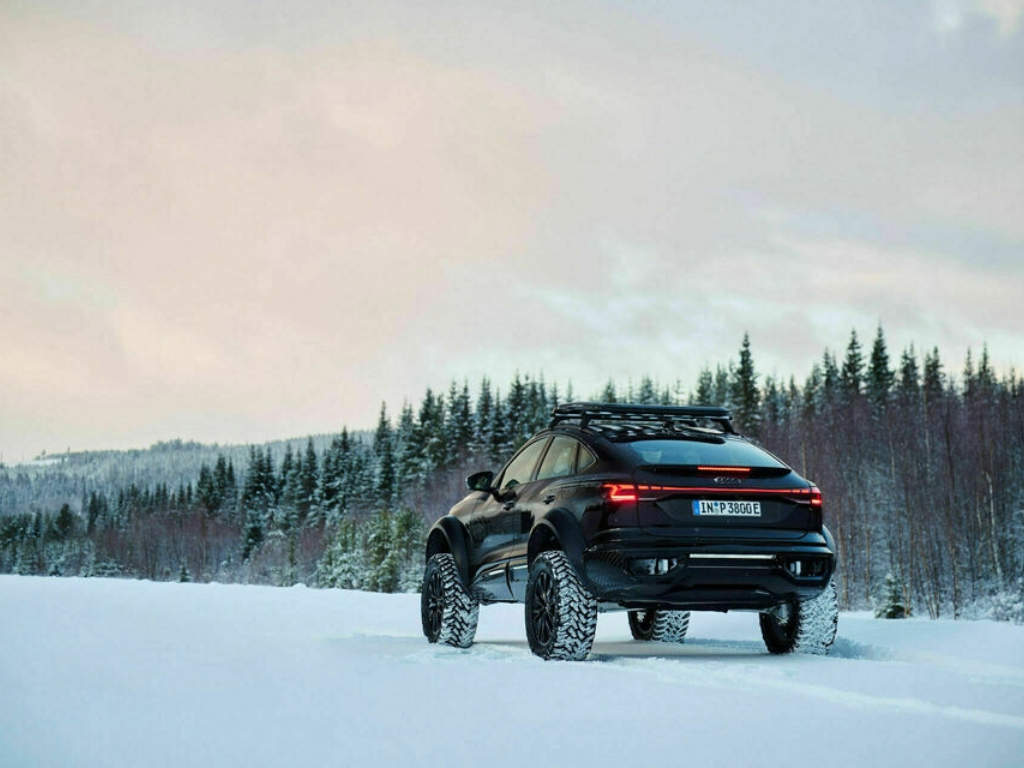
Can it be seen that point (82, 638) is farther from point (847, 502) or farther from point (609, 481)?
point (847, 502)

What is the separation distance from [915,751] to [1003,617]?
4432cm

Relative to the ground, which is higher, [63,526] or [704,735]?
[63,526]

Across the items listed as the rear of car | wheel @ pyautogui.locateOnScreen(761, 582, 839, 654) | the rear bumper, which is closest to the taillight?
the rear of car

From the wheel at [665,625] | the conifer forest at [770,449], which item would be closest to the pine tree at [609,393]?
the conifer forest at [770,449]

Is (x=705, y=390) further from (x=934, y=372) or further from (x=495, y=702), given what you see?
(x=495, y=702)

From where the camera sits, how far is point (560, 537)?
25.6 feet

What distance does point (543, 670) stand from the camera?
6797 mm

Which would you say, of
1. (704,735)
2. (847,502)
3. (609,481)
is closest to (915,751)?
(704,735)

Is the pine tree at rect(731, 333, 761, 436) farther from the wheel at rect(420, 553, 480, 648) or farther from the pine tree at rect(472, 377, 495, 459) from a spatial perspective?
the wheel at rect(420, 553, 480, 648)

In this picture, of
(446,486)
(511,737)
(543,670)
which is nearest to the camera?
(511,737)

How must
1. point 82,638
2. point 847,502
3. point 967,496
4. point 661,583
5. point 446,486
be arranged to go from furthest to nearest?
point 446,486
point 847,502
point 967,496
point 82,638
point 661,583

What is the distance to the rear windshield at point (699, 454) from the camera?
306 inches

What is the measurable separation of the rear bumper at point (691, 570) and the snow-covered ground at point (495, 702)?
1.37ft

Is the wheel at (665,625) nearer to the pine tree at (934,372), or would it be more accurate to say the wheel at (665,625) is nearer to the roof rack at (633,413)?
the roof rack at (633,413)
